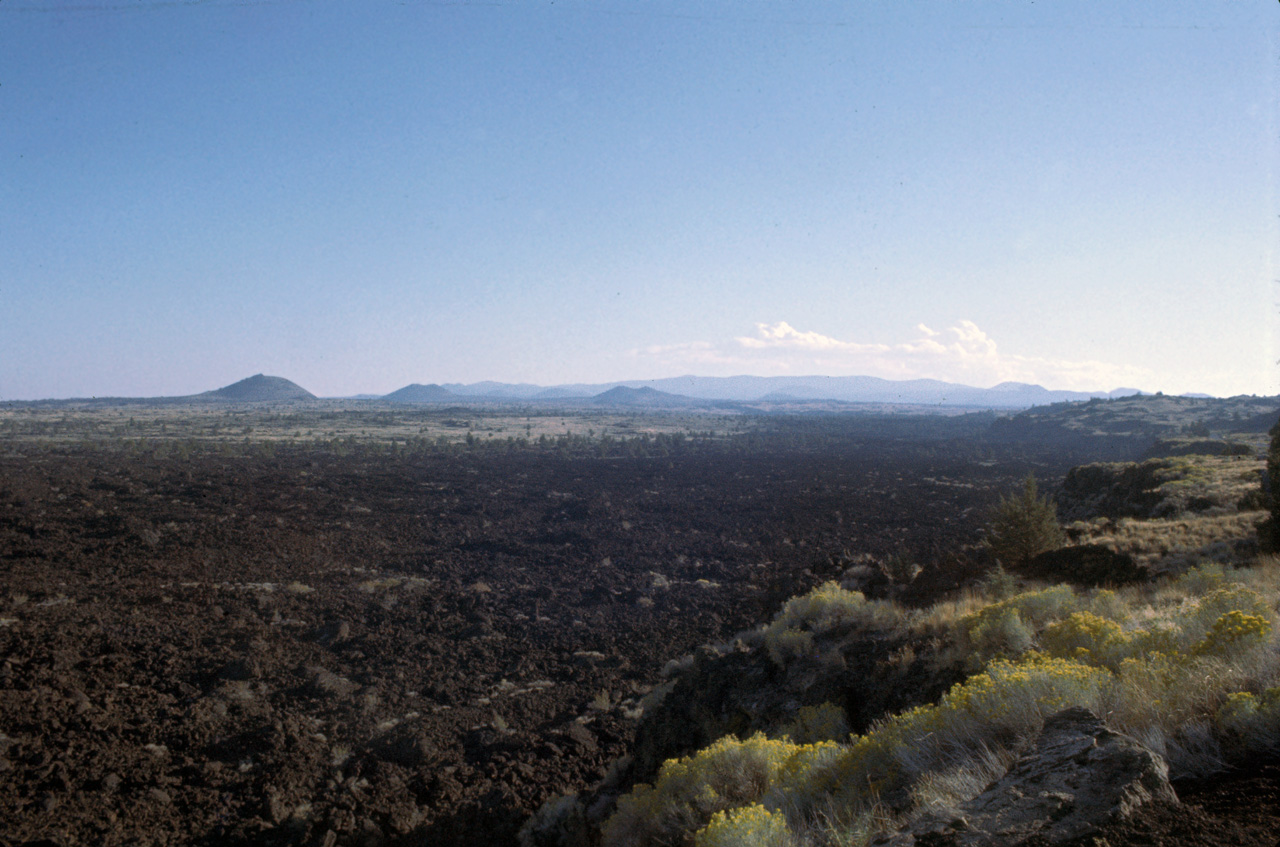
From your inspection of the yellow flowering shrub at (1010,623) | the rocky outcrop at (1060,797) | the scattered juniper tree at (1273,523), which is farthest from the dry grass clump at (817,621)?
the scattered juniper tree at (1273,523)

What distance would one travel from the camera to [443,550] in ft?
70.6

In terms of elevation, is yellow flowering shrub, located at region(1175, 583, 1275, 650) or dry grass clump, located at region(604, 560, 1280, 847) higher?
yellow flowering shrub, located at region(1175, 583, 1275, 650)

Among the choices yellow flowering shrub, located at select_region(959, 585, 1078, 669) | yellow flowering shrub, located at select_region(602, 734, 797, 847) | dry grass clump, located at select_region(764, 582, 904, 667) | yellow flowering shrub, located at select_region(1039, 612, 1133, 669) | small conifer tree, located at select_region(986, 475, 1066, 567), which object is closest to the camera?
yellow flowering shrub, located at select_region(1039, 612, 1133, 669)

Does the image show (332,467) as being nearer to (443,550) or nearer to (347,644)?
(443,550)

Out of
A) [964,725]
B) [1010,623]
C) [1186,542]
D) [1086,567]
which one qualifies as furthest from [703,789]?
[1186,542]

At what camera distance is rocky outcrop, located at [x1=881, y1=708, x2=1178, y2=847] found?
2.64 metres

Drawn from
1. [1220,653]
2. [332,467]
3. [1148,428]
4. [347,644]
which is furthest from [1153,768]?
[1148,428]

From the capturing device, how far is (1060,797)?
2.75 meters

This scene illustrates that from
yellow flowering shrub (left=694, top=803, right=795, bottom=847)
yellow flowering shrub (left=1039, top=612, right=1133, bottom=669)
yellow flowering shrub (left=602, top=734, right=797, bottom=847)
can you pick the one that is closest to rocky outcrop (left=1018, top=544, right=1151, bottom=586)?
yellow flowering shrub (left=1039, top=612, right=1133, bottom=669)

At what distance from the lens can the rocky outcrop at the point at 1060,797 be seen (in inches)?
104

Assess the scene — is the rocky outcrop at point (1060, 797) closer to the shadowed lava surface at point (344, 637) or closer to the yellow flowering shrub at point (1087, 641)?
the yellow flowering shrub at point (1087, 641)

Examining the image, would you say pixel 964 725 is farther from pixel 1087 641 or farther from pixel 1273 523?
pixel 1273 523

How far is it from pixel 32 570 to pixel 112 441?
51291 mm

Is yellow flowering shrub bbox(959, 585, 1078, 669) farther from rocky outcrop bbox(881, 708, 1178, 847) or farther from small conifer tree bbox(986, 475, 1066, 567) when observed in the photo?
small conifer tree bbox(986, 475, 1066, 567)
